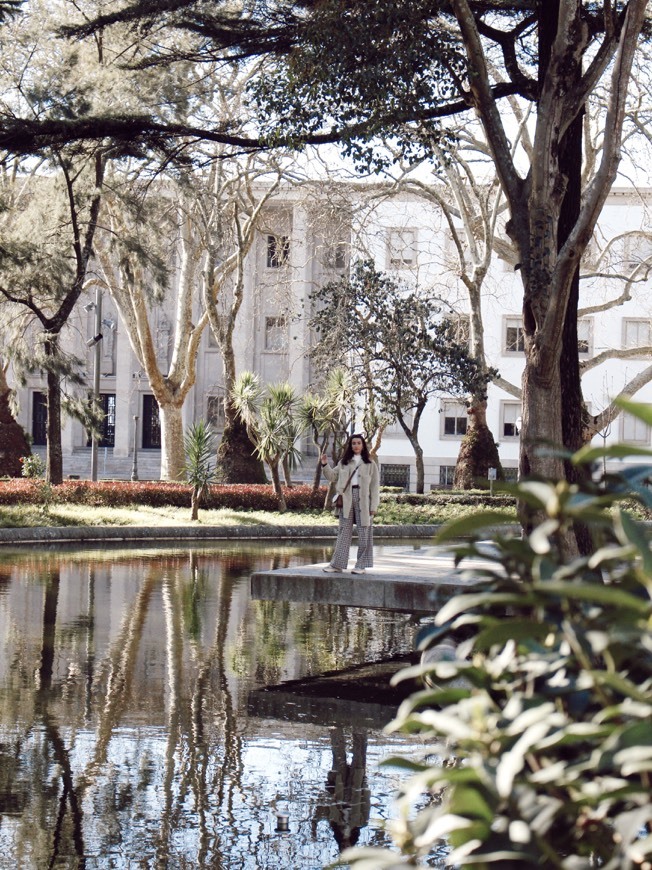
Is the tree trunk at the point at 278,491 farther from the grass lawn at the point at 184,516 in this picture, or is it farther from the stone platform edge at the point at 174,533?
the stone platform edge at the point at 174,533

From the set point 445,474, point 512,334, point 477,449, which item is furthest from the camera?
point 445,474

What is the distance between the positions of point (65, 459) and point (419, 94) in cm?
Answer: 4277

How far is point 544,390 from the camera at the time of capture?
1074 centimetres

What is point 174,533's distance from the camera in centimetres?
2273

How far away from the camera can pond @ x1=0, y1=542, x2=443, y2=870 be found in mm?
5164

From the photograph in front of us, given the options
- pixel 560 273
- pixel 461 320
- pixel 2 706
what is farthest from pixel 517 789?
pixel 461 320

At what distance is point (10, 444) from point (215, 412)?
63.4 feet

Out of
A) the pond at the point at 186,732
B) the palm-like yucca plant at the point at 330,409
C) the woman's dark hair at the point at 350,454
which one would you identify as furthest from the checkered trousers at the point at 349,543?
the palm-like yucca plant at the point at 330,409

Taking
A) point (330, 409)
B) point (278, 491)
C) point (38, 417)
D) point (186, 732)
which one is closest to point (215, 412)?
point (38, 417)

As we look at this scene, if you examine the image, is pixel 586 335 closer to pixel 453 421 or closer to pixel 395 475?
pixel 453 421

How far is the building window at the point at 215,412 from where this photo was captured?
52.3 meters

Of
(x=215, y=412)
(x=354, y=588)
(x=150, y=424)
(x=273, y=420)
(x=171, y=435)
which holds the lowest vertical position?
(x=354, y=588)

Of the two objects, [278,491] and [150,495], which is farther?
[278,491]

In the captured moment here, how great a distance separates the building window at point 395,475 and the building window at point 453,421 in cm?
238
